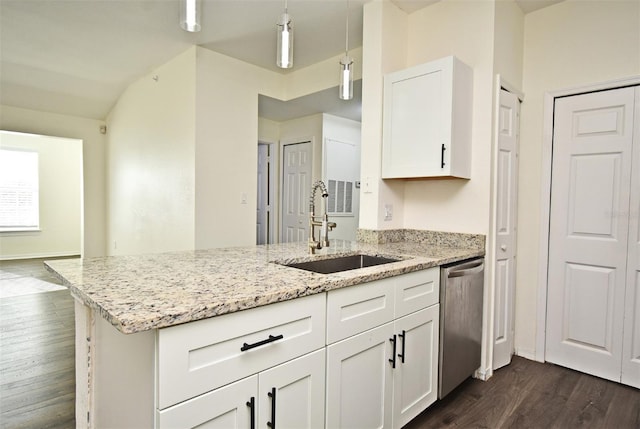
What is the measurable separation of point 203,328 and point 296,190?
427 centimetres

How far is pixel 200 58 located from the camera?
3.49 metres

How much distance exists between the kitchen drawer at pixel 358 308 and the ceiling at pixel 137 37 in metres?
2.21

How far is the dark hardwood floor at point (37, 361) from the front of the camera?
1.92 m

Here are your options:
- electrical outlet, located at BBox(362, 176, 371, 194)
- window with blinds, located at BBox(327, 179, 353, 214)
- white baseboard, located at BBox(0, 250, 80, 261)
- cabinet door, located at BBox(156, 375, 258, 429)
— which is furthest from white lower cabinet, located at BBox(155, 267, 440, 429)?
white baseboard, located at BBox(0, 250, 80, 261)

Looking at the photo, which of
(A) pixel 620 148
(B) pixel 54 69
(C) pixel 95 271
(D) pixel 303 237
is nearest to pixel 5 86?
(B) pixel 54 69

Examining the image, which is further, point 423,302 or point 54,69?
point 54,69

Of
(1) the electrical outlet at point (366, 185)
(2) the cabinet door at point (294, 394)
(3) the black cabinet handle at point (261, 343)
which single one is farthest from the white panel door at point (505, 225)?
(3) the black cabinet handle at point (261, 343)

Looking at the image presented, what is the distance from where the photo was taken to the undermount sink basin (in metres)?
1.96

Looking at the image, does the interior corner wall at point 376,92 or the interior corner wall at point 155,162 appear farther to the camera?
the interior corner wall at point 155,162

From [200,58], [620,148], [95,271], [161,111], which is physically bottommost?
[95,271]

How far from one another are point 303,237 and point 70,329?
283cm

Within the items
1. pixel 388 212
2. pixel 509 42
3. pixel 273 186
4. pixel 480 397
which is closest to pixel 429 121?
pixel 388 212

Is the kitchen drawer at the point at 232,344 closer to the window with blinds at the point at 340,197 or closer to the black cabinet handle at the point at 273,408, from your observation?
the black cabinet handle at the point at 273,408

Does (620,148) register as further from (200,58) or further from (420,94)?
(200,58)
